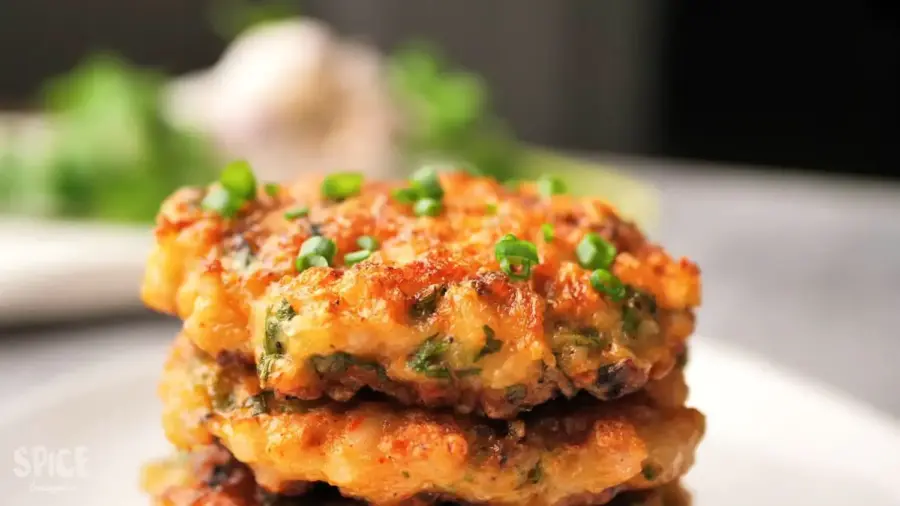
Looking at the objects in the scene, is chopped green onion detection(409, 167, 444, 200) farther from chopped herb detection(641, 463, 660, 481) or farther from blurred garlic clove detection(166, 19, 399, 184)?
blurred garlic clove detection(166, 19, 399, 184)

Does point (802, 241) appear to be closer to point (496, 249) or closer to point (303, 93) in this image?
point (303, 93)

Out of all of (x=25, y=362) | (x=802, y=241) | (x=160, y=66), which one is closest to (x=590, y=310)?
(x=25, y=362)

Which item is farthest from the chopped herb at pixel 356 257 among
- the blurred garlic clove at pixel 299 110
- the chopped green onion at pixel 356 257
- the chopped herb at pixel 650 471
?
the blurred garlic clove at pixel 299 110

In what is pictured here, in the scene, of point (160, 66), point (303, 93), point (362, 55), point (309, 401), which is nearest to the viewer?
point (309, 401)

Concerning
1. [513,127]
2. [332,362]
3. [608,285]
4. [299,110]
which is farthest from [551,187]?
[513,127]

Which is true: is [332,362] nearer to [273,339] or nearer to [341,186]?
[273,339]

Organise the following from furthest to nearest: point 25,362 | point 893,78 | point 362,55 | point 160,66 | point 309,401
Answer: point 160,66 → point 893,78 → point 362,55 → point 25,362 → point 309,401

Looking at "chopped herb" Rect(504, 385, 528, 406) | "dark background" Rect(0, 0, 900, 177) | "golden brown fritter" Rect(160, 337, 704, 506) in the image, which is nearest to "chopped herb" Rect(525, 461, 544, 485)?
"golden brown fritter" Rect(160, 337, 704, 506)

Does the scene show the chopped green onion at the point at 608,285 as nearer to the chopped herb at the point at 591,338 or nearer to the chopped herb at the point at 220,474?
the chopped herb at the point at 591,338
